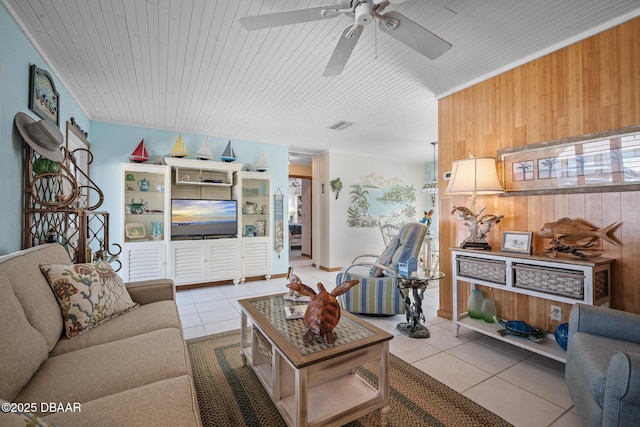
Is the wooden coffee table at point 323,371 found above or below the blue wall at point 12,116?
below

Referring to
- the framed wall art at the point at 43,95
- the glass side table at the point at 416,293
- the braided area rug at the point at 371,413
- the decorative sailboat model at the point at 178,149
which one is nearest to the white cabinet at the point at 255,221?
the decorative sailboat model at the point at 178,149

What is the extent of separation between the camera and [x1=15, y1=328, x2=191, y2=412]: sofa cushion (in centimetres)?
109

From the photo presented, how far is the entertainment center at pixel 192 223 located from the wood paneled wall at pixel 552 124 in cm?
310

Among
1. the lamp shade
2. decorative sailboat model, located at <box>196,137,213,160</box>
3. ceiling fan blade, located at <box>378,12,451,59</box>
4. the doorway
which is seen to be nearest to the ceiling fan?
ceiling fan blade, located at <box>378,12,451,59</box>

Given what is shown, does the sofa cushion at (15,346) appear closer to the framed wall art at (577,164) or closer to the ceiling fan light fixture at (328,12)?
the ceiling fan light fixture at (328,12)

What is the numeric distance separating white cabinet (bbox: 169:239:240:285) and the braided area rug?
2.24 meters

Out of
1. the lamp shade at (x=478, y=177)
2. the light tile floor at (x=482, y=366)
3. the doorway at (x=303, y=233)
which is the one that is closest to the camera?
the light tile floor at (x=482, y=366)

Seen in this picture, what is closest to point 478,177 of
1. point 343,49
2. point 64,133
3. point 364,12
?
point 343,49

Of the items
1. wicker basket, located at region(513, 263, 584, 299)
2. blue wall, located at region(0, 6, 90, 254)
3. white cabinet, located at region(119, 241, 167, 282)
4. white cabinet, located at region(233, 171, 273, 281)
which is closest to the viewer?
blue wall, located at region(0, 6, 90, 254)

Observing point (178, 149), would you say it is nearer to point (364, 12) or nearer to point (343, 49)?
point (343, 49)

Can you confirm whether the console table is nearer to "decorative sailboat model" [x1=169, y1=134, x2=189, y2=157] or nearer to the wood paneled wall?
the wood paneled wall

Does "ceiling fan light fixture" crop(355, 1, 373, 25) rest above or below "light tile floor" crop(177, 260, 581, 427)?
above

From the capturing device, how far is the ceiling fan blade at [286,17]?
4.91 feet

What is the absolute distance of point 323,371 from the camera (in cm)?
138
